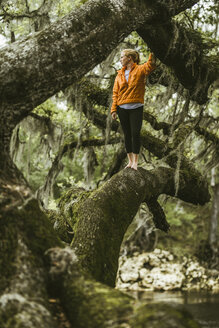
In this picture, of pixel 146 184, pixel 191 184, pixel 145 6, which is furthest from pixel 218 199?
pixel 145 6

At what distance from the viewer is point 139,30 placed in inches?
165

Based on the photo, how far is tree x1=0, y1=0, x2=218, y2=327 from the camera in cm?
211

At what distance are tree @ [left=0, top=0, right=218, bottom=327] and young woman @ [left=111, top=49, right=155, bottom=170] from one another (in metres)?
0.38

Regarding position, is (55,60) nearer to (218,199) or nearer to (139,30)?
(139,30)

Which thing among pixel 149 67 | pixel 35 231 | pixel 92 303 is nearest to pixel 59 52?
pixel 35 231

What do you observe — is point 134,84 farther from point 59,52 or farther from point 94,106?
point 94,106

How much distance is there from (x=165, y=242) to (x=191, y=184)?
1515 cm

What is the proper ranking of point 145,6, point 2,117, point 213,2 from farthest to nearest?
point 213,2
point 145,6
point 2,117

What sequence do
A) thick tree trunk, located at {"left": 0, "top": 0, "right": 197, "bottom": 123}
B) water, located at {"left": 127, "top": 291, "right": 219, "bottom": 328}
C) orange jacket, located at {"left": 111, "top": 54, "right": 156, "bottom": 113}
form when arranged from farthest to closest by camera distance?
1. water, located at {"left": 127, "top": 291, "right": 219, "bottom": 328}
2. orange jacket, located at {"left": 111, "top": 54, "right": 156, "bottom": 113}
3. thick tree trunk, located at {"left": 0, "top": 0, "right": 197, "bottom": 123}

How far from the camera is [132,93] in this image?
4621mm

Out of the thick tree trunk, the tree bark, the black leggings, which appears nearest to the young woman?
the black leggings

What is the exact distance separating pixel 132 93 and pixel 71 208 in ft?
5.93

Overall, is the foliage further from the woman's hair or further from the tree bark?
the woman's hair

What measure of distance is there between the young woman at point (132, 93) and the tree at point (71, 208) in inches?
14.8
